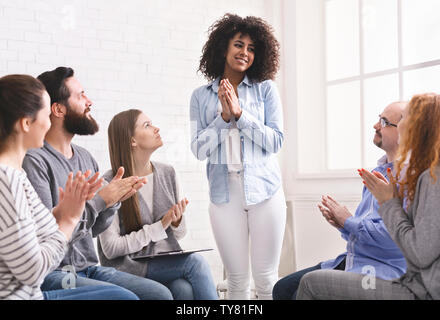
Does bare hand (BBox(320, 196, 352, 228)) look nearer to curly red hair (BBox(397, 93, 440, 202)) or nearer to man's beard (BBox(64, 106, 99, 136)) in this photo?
curly red hair (BBox(397, 93, 440, 202))

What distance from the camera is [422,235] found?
124 centimetres

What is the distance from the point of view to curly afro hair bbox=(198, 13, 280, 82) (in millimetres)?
2189

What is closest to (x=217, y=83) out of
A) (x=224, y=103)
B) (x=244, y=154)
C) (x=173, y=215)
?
(x=224, y=103)

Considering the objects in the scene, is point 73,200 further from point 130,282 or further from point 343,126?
point 343,126

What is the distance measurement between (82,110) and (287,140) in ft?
4.12

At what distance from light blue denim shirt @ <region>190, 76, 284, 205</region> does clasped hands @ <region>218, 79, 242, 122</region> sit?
0.03 meters

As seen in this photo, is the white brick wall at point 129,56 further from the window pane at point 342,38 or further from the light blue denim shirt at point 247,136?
the window pane at point 342,38

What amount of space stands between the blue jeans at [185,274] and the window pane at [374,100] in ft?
3.52

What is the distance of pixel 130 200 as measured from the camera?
188 centimetres

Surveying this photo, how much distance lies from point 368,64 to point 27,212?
184 cm

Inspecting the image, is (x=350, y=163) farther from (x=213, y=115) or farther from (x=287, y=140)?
(x=213, y=115)

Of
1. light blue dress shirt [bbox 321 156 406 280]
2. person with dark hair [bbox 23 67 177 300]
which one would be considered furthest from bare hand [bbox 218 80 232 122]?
light blue dress shirt [bbox 321 156 406 280]

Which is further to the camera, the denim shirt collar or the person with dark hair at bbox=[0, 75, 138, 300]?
the denim shirt collar

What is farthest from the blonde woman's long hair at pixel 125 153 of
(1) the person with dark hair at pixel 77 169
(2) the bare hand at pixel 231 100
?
(2) the bare hand at pixel 231 100
